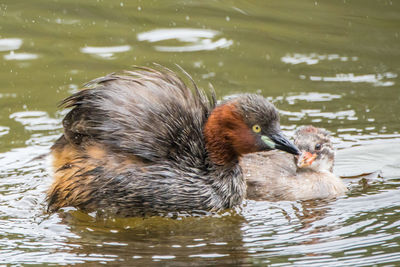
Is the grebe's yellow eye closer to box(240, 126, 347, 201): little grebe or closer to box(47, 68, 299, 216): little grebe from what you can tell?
box(47, 68, 299, 216): little grebe

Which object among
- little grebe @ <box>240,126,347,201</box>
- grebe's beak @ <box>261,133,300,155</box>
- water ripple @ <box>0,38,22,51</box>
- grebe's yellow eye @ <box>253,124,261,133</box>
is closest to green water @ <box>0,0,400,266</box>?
water ripple @ <box>0,38,22,51</box>

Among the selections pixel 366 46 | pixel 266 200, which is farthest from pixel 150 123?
pixel 366 46

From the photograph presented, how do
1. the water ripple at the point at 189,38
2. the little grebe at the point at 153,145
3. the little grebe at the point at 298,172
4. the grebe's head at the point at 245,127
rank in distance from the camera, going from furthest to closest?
the water ripple at the point at 189,38 < the little grebe at the point at 298,172 < the grebe's head at the point at 245,127 < the little grebe at the point at 153,145

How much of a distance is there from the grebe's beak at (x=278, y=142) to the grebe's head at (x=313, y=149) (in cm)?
85

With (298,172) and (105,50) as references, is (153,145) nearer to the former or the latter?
(298,172)

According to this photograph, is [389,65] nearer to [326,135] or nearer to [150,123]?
[326,135]

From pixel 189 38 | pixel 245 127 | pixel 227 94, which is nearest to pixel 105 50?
pixel 189 38

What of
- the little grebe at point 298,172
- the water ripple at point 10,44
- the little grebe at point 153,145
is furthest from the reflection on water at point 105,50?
the little grebe at point 153,145

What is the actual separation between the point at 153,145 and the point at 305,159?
192 cm

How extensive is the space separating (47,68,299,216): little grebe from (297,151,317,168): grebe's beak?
0.83 metres

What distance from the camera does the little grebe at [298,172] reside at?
8.41 m

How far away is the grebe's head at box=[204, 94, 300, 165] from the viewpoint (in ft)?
25.4

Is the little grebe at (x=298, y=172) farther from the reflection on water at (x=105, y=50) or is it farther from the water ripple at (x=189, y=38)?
the reflection on water at (x=105, y=50)

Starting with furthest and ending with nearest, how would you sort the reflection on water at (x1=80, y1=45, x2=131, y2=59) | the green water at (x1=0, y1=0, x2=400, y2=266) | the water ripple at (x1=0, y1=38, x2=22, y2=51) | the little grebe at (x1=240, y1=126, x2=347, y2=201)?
the water ripple at (x1=0, y1=38, x2=22, y2=51)
the reflection on water at (x1=80, y1=45, x2=131, y2=59)
the little grebe at (x1=240, y1=126, x2=347, y2=201)
the green water at (x1=0, y1=0, x2=400, y2=266)
